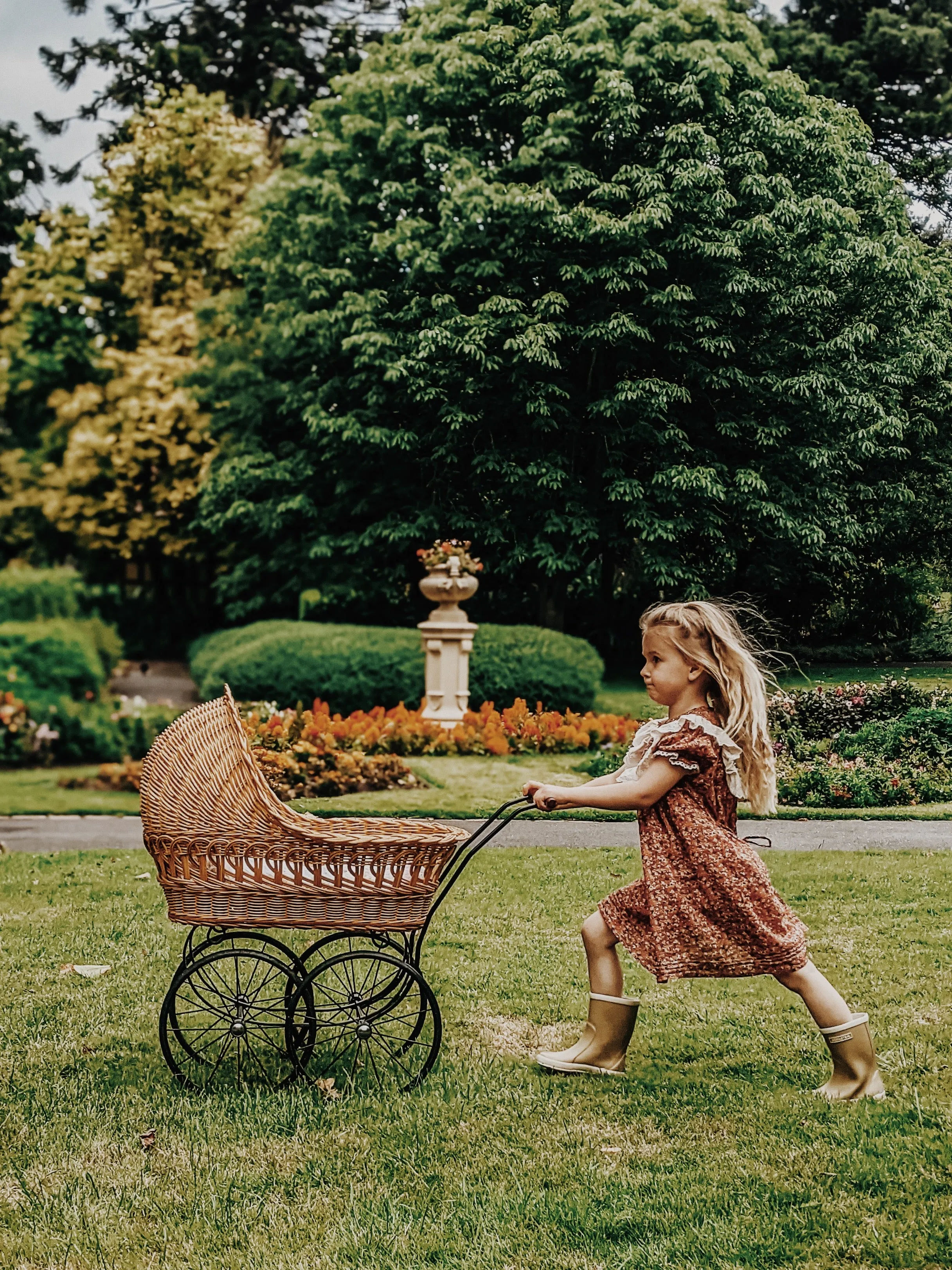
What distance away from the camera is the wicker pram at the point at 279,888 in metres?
3.34

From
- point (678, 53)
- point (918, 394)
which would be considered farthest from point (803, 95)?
point (918, 394)

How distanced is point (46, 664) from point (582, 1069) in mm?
7729

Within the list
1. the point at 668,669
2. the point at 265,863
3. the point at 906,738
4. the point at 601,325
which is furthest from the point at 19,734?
the point at 668,669

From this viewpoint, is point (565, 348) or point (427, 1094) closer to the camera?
point (427, 1094)

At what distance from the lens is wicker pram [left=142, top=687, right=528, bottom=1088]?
131 inches

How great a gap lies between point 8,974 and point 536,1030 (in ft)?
6.40

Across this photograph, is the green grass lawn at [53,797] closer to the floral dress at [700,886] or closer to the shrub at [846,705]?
the shrub at [846,705]

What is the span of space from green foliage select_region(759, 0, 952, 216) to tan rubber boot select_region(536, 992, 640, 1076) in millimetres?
6803

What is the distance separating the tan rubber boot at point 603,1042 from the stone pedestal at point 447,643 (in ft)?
22.3

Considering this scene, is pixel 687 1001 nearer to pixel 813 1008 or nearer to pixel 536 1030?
pixel 536 1030

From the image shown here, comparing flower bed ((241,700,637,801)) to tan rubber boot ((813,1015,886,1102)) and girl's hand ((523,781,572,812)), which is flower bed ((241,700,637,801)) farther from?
tan rubber boot ((813,1015,886,1102))

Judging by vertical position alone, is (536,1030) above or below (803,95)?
below

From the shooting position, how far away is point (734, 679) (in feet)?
11.2

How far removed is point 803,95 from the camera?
8914 mm
